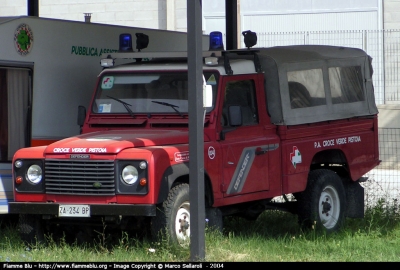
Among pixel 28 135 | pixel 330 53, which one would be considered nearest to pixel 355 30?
pixel 330 53

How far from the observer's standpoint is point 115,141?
8.62 metres

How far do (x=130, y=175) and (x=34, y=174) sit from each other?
3.71 ft

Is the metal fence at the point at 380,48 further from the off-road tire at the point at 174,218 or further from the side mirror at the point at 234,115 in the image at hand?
the off-road tire at the point at 174,218

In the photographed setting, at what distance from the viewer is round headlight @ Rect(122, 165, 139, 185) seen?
830 centimetres

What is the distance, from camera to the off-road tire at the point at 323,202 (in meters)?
10.5

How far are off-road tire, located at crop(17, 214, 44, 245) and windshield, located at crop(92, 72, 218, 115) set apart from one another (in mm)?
1595

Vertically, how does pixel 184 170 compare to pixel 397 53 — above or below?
below

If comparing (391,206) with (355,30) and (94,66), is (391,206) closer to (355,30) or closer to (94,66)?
(94,66)

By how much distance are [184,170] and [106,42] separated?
3394 millimetres

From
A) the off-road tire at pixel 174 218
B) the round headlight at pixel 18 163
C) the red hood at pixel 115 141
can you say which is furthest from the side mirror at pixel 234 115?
the round headlight at pixel 18 163

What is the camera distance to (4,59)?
9.73 m

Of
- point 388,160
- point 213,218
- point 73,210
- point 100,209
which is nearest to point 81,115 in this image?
point 73,210

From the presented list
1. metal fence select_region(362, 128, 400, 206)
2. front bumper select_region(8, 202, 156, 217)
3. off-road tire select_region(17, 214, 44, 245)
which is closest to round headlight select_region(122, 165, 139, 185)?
front bumper select_region(8, 202, 156, 217)

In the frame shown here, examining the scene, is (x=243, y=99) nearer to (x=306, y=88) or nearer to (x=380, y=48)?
(x=306, y=88)
